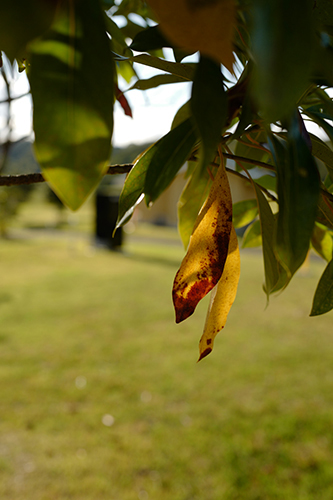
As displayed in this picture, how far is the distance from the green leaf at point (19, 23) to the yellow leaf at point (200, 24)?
5 centimetres

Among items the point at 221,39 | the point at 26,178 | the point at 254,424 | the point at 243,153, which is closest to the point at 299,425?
the point at 254,424

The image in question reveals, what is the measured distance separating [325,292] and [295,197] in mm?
177

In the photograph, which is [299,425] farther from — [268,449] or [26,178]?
[26,178]

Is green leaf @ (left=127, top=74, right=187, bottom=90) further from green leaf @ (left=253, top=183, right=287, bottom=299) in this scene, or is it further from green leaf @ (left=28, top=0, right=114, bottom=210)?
green leaf @ (left=28, top=0, right=114, bottom=210)

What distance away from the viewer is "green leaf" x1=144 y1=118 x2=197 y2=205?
252 mm

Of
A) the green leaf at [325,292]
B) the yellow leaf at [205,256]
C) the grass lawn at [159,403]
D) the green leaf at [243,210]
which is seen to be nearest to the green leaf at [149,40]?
the yellow leaf at [205,256]

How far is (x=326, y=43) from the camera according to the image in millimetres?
263

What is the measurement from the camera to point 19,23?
0.17 metres

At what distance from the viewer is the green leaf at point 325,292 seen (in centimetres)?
38

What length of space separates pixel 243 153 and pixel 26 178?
0.28m

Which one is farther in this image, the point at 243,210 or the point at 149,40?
the point at 243,210

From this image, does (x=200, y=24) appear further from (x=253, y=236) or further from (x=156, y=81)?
(x=253, y=236)

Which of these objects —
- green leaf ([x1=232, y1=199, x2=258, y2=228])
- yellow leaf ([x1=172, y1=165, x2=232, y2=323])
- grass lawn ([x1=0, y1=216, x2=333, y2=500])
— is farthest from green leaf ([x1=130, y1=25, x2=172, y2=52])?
grass lawn ([x1=0, y1=216, x2=333, y2=500])

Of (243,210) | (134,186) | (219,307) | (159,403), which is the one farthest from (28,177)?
(159,403)
